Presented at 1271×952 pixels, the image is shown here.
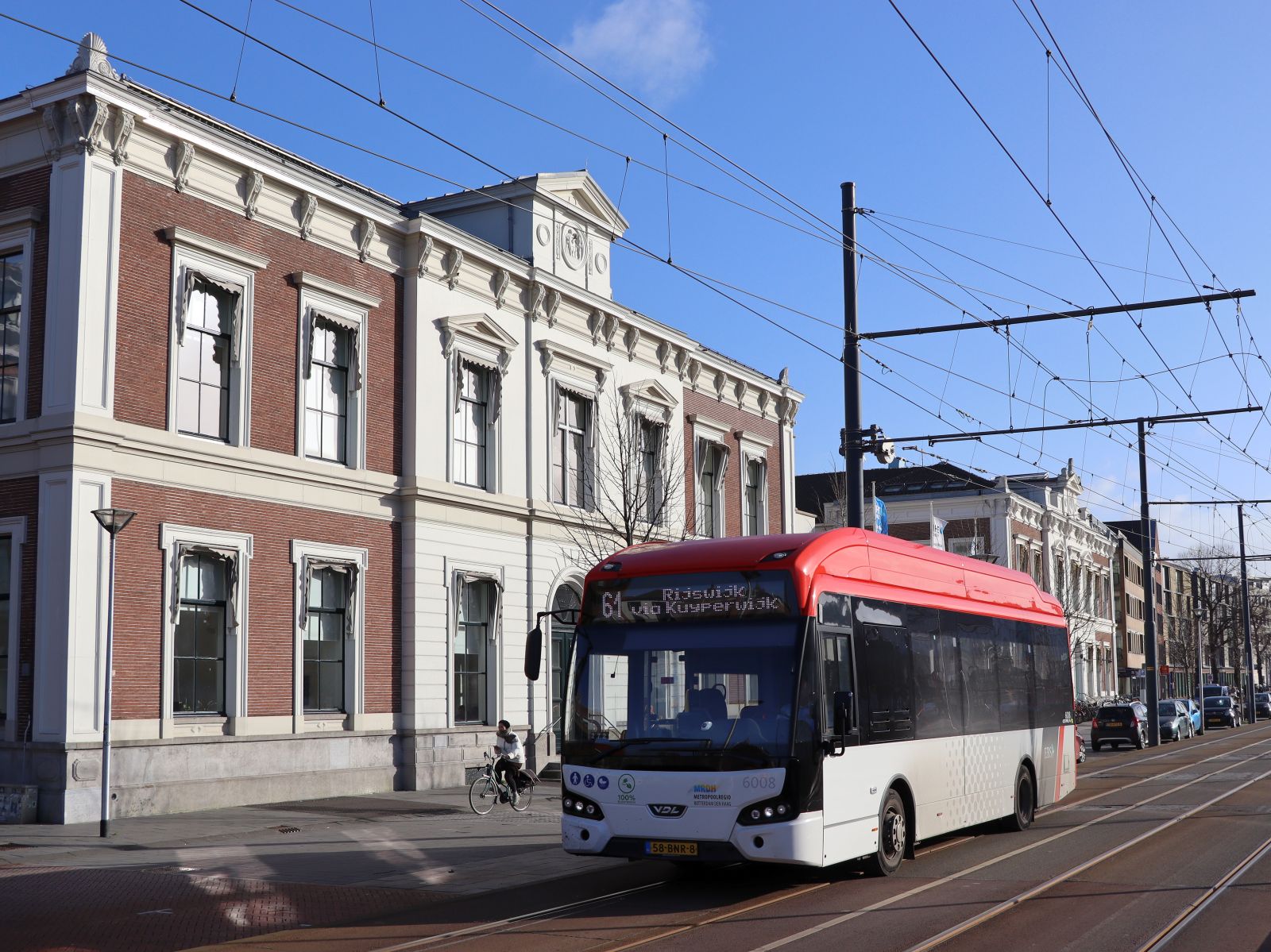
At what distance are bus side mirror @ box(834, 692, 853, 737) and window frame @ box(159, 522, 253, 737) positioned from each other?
38.7 feet

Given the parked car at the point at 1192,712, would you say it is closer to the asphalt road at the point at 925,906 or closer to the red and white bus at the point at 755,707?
the asphalt road at the point at 925,906

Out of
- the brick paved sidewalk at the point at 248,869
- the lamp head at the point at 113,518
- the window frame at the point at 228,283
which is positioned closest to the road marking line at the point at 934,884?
the brick paved sidewalk at the point at 248,869

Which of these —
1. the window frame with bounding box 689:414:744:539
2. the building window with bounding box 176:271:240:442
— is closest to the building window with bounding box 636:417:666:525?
the window frame with bounding box 689:414:744:539

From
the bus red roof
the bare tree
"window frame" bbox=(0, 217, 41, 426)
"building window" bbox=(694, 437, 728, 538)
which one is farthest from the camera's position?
"building window" bbox=(694, 437, 728, 538)

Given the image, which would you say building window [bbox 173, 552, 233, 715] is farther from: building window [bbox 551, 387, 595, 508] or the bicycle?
building window [bbox 551, 387, 595, 508]

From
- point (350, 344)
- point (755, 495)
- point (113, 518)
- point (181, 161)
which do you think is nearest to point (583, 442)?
point (350, 344)

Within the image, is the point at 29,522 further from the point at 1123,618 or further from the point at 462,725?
the point at 1123,618

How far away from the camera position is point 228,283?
70.1 feet

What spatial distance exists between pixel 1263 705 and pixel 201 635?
263 feet

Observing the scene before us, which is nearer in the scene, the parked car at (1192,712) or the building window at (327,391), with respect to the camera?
the building window at (327,391)

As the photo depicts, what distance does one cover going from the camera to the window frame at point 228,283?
66.6 ft

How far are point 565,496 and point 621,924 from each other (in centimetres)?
1909

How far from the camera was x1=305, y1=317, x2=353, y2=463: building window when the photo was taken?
76.1 ft

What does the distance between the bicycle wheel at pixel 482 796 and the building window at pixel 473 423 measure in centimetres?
750
